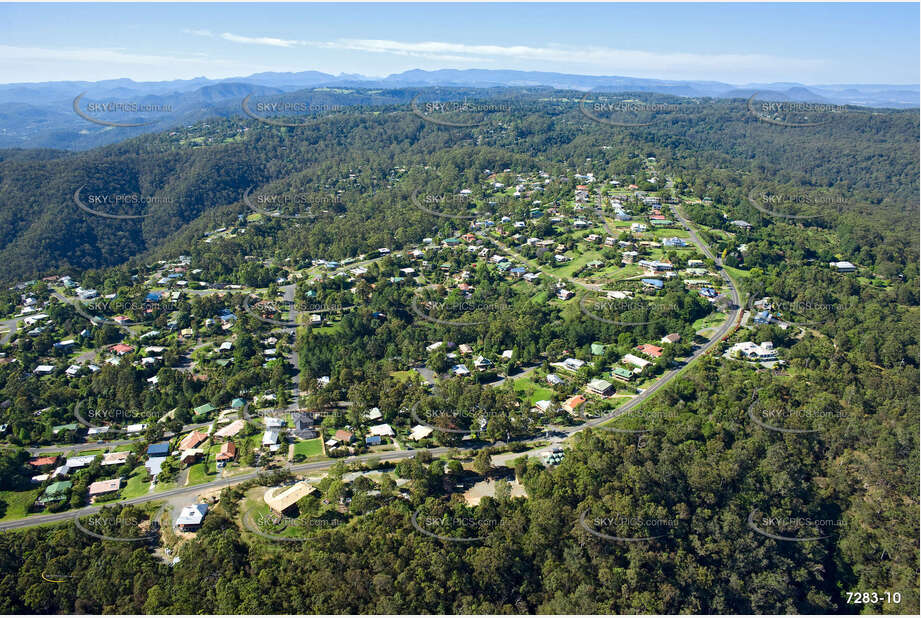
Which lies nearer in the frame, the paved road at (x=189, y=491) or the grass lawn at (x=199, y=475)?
the paved road at (x=189, y=491)

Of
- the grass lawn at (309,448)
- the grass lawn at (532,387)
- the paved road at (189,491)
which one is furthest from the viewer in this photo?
the grass lawn at (532,387)

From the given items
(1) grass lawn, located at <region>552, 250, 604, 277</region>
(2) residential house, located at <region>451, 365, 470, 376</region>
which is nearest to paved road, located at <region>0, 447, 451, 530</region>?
(2) residential house, located at <region>451, 365, 470, 376</region>

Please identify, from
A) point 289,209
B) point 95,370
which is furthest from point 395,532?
point 289,209

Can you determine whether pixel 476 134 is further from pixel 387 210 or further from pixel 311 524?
pixel 311 524

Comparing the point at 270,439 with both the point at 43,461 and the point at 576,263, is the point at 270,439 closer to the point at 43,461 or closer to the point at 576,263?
the point at 43,461

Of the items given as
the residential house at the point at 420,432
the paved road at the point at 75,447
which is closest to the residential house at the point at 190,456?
the paved road at the point at 75,447

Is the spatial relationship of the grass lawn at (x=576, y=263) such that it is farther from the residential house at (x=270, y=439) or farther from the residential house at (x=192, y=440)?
the residential house at (x=192, y=440)
